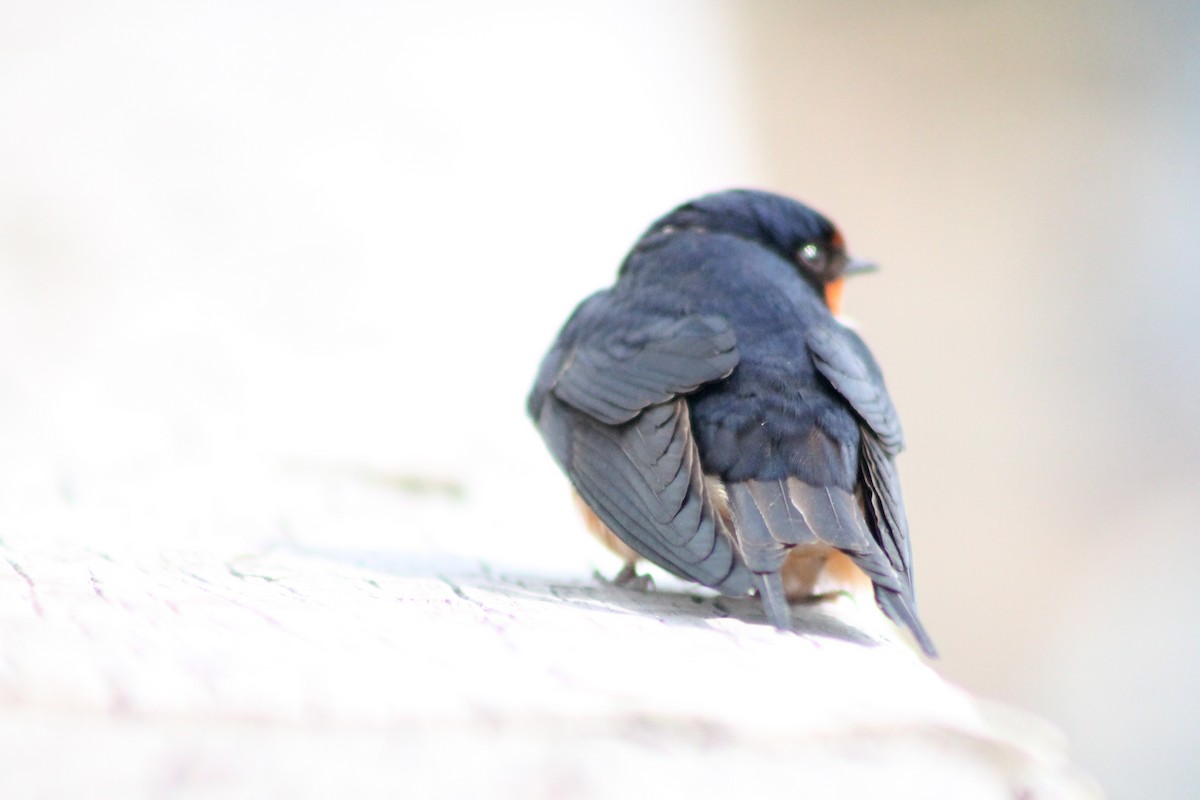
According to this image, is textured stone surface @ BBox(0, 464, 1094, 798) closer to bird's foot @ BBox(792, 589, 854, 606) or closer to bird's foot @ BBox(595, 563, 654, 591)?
bird's foot @ BBox(792, 589, 854, 606)

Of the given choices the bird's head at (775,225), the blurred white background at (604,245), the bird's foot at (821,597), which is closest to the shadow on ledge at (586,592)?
the bird's foot at (821,597)

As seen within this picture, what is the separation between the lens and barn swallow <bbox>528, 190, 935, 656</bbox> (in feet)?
5.05

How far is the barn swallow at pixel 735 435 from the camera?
1538 mm

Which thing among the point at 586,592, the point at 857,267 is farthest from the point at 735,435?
the point at 857,267

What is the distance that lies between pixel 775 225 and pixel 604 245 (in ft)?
6.85

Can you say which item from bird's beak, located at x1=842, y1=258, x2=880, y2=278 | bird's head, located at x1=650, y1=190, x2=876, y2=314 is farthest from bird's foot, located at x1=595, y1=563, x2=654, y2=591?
bird's beak, located at x1=842, y1=258, x2=880, y2=278

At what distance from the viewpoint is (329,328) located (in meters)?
3.58

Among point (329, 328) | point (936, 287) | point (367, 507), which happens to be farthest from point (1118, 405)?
point (367, 507)

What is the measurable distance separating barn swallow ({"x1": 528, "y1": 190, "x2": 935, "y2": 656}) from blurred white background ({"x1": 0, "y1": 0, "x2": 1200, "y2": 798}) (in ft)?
1.91

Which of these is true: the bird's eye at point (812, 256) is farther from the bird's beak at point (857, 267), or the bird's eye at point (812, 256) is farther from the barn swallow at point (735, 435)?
the barn swallow at point (735, 435)

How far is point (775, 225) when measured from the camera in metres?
2.24

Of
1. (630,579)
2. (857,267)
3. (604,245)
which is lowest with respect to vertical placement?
(630,579)

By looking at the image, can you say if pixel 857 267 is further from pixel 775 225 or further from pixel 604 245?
pixel 604 245

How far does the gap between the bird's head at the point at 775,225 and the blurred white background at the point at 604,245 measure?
0.62m
